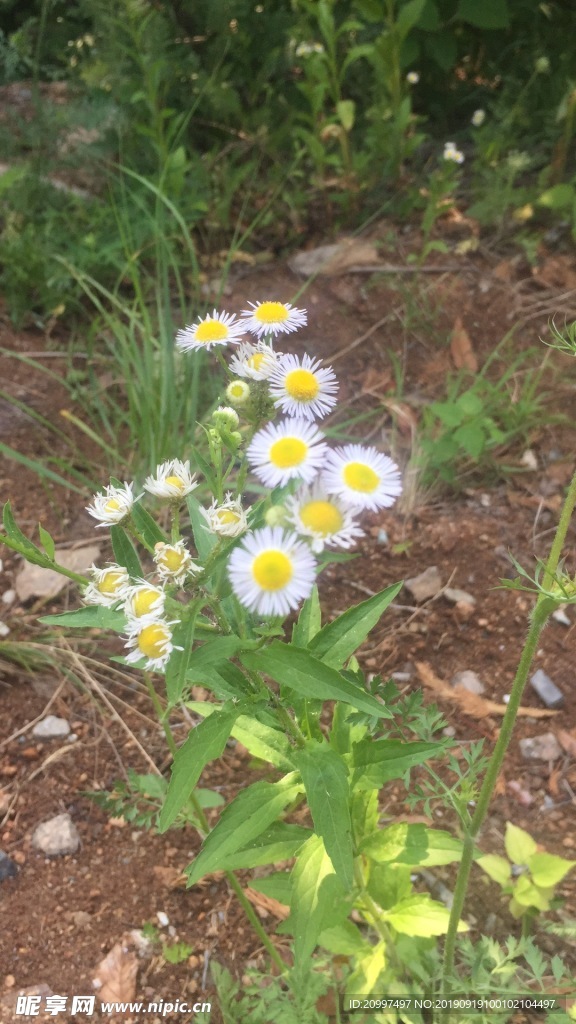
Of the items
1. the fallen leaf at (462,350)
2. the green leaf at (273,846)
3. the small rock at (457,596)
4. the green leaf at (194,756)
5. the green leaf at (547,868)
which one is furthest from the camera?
the fallen leaf at (462,350)

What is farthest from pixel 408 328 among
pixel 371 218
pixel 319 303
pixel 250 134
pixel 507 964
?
pixel 507 964

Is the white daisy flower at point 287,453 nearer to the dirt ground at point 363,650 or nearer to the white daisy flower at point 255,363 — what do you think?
the white daisy flower at point 255,363

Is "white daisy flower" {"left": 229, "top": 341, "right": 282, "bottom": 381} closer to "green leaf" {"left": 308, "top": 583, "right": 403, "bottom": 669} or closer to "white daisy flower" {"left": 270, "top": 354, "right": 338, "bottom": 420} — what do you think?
"white daisy flower" {"left": 270, "top": 354, "right": 338, "bottom": 420}

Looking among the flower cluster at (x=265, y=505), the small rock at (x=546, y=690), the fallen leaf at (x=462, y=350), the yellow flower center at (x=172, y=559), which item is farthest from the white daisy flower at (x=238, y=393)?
the fallen leaf at (x=462, y=350)

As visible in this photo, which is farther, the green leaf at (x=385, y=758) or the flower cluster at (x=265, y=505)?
the green leaf at (x=385, y=758)

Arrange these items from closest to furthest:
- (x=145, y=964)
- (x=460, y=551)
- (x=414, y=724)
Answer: (x=414, y=724) < (x=145, y=964) < (x=460, y=551)

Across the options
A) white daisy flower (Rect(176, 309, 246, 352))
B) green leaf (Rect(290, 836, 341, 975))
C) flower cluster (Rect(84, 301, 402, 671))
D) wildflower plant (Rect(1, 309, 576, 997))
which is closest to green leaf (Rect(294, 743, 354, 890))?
wildflower plant (Rect(1, 309, 576, 997))

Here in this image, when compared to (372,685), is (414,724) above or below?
below

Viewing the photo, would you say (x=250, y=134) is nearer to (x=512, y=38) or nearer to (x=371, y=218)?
(x=371, y=218)
